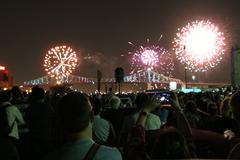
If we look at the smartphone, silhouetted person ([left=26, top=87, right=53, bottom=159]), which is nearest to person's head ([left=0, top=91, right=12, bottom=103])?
silhouetted person ([left=26, top=87, right=53, bottom=159])

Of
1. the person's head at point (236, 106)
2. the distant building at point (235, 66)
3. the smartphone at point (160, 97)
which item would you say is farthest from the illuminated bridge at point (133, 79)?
the person's head at point (236, 106)

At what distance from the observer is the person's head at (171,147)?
4941 millimetres

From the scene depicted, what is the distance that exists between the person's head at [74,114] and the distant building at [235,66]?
110 metres

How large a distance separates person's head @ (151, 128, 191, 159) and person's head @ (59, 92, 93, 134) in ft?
2.91

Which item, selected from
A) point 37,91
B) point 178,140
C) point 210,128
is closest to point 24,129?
point 37,91

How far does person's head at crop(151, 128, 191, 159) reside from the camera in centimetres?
494

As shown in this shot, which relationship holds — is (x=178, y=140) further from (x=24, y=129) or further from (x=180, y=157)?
(x=24, y=129)

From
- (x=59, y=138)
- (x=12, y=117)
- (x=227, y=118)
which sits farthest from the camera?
(x=12, y=117)

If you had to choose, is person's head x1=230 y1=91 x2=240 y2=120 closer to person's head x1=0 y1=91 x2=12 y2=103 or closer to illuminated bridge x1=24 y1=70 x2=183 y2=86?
person's head x1=0 y1=91 x2=12 y2=103

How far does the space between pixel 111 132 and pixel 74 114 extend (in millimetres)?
5154

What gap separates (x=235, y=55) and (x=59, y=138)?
118 meters

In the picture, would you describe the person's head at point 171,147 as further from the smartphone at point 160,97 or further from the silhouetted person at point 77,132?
the smartphone at point 160,97

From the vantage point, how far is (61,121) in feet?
14.6

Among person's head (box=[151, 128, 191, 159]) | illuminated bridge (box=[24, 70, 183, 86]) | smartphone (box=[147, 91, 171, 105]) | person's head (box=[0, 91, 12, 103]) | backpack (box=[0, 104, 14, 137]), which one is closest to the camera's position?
person's head (box=[151, 128, 191, 159])
